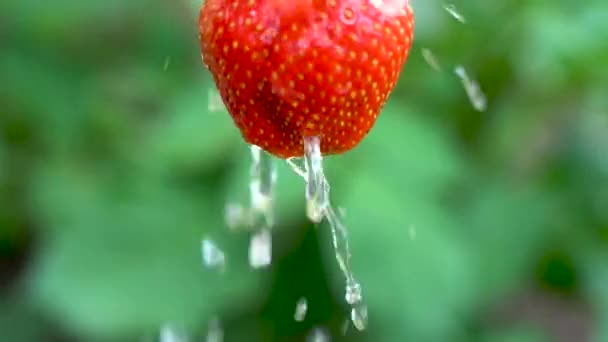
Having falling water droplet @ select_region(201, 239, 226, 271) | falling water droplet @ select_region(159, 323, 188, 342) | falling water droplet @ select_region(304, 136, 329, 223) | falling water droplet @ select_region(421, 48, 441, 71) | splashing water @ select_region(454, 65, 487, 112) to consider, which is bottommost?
falling water droplet @ select_region(159, 323, 188, 342)

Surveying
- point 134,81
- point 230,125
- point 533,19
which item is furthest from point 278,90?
point 134,81

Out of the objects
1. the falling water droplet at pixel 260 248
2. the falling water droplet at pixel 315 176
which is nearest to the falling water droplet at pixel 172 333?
the falling water droplet at pixel 260 248

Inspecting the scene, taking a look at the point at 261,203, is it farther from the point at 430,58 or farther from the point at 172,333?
the point at 172,333

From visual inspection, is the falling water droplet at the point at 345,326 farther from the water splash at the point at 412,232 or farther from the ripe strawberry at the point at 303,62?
the ripe strawberry at the point at 303,62

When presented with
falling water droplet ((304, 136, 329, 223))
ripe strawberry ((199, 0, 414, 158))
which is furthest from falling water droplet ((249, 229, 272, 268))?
ripe strawberry ((199, 0, 414, 158))

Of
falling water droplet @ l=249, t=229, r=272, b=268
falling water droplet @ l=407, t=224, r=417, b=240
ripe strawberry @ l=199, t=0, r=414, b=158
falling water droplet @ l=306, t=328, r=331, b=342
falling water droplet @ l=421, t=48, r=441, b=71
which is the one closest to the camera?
ripe strawberry @ l=199, t=0, r=414, b=158

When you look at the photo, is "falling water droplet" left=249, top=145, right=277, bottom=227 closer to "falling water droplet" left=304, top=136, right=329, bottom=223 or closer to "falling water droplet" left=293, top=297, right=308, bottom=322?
"falling water droplet" left=293, top=297, right=308, bottom=322

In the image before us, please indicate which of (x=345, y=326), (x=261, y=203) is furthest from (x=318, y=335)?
(x=261, y=203)
